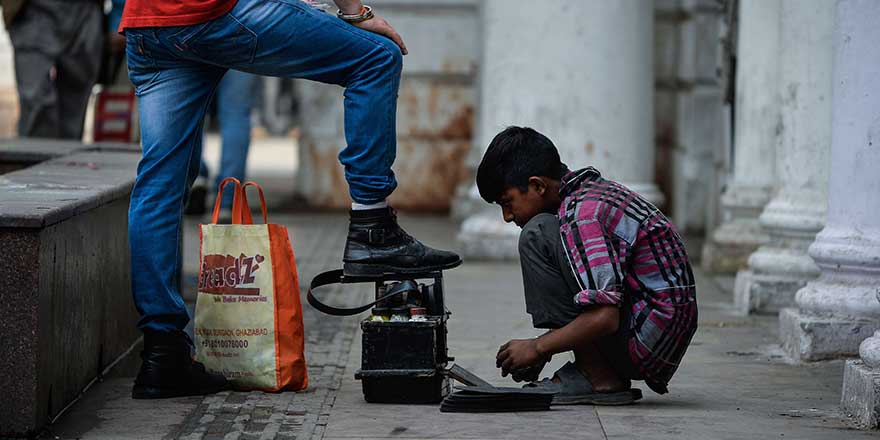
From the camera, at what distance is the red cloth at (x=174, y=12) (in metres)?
4.33

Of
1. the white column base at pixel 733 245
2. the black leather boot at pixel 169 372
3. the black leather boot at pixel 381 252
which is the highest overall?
the black leather boot at pixel 381 252

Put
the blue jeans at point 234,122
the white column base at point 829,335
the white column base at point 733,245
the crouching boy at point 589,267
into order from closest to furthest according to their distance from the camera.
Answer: the crouching boy at point 589,267, the white column base at point 829,335, the white column base at point 733,245, the blue jeans at point 234,122

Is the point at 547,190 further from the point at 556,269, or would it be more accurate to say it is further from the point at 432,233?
the point at 432,233

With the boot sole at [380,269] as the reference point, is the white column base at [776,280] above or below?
below

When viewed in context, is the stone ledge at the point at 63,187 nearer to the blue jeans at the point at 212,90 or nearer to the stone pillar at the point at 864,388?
the blue jeans at the point at 212,90

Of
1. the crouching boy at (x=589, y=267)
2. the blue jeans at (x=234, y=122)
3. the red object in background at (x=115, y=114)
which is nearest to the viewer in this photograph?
the crouching boy at (x=589, y=267)

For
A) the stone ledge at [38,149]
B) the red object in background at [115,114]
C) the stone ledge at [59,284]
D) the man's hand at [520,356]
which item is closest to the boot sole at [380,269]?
the man's hand at [520,356]

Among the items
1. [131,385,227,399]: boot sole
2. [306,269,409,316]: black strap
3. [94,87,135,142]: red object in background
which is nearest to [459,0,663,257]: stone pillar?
[94,87,135,142]: red object in background

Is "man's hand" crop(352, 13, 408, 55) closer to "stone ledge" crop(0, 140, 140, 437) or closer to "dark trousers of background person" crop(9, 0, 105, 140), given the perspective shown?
"stone ledge" crop(0, 140, 140, 437)

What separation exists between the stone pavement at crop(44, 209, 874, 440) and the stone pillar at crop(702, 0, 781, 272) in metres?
1.76

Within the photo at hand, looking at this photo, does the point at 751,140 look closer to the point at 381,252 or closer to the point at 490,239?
the point at 490,239

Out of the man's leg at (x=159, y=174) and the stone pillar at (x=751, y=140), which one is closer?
the man's leg at (x=159, y=174)

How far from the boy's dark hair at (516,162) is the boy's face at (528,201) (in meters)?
0.01

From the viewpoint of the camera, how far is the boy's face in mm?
4375
